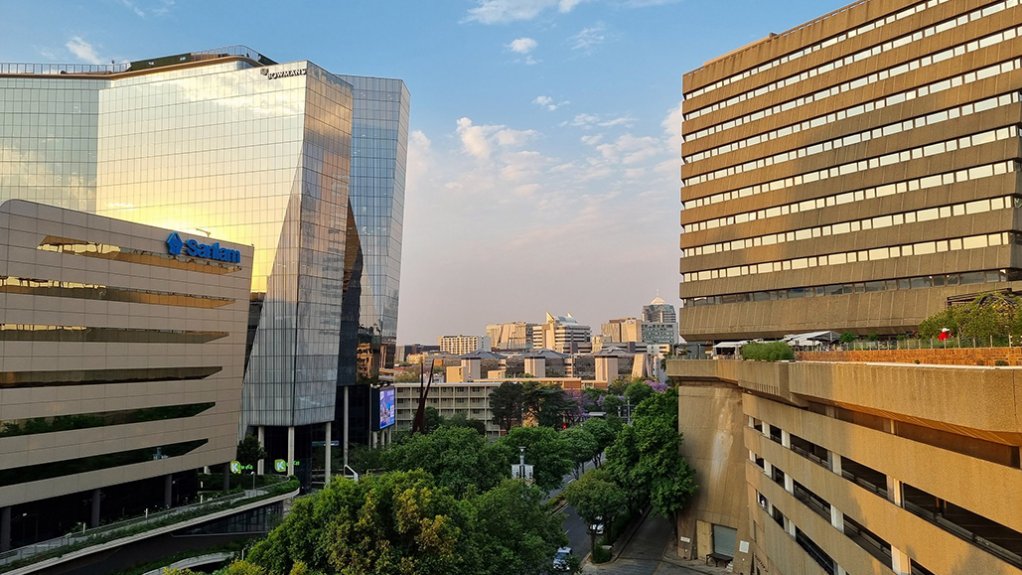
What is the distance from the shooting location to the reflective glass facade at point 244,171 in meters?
75.8

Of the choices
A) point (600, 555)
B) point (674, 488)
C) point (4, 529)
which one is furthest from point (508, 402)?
point (4, 529)

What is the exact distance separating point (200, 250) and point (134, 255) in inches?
229

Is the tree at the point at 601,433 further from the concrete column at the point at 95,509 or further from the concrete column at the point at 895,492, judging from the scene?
the concrete column at the point at 895,492

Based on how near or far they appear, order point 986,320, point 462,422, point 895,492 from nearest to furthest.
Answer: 1. point 986,320
2. point 895,492
3. point 462,422

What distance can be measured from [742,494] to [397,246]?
204 feet

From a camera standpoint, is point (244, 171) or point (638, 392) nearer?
point (244, 171)

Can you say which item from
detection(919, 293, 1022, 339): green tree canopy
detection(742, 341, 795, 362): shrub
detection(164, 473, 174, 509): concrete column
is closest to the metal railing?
detection(164, 473, 174, 509): concrete column

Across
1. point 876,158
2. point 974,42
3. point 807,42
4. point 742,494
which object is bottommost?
point 742,494

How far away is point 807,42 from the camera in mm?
58906

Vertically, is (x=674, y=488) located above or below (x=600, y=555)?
above

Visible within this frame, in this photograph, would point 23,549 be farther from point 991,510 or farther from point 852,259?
point 852,259

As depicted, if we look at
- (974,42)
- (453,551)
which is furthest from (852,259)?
(453,551)

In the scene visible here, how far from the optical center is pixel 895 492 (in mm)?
20406

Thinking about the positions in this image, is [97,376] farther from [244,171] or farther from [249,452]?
[244,171]
